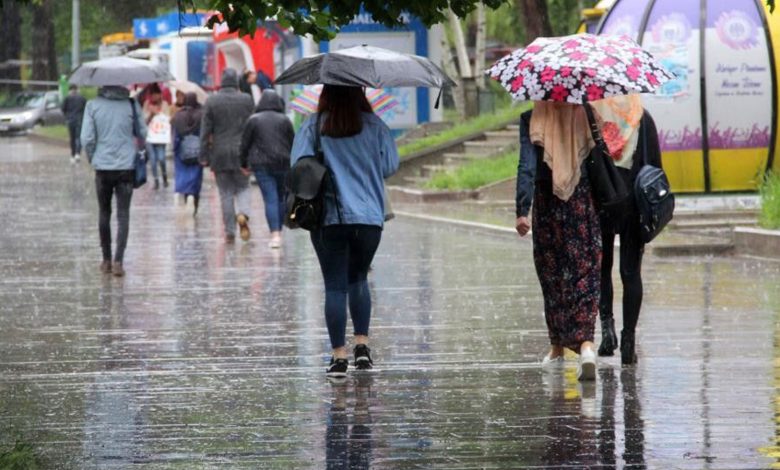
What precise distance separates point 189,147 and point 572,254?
14433 millimetres

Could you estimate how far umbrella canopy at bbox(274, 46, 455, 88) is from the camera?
372 inches

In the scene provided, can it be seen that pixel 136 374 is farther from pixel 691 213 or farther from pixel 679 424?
pixel 691 213

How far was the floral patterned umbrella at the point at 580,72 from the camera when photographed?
9.01 m

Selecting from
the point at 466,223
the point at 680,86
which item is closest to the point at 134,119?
the point at 466,223

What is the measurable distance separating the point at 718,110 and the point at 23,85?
5338 centimetres

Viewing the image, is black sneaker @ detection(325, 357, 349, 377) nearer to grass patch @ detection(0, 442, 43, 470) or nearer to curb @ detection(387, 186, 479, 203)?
grass patch @ detection(0, 442, 43, 470)

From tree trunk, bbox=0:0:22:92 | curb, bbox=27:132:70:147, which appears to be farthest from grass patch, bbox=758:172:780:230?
tree trunk, bbox=0:0:22:92

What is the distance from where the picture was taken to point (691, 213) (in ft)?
65.7

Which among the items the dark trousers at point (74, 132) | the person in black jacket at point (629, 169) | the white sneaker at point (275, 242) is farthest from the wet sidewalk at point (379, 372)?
Result: the dark trousers at point (74, 132)

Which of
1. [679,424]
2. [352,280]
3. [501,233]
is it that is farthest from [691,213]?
[679,424]

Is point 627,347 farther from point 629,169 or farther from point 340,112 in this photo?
point 340,112

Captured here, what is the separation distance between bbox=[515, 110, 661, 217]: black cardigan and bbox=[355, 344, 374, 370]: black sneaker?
47.6 inches

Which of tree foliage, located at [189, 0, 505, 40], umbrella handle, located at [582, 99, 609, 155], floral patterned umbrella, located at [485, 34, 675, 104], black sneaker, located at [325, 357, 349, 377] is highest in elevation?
tree foliage, located at [189, 0, 505, 40]

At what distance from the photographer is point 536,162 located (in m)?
9.31
